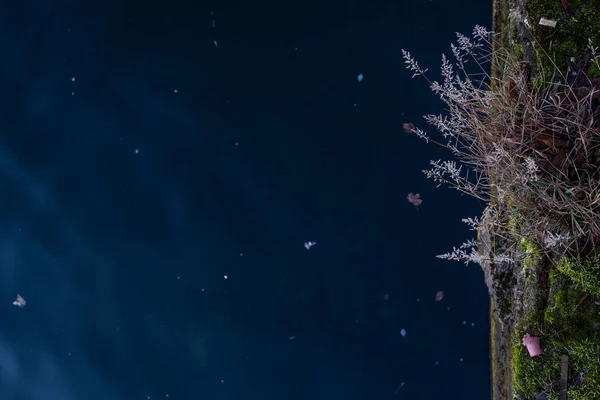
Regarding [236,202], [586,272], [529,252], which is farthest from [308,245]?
[586,272]

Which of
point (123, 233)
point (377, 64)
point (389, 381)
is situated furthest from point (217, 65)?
point (389, 381)

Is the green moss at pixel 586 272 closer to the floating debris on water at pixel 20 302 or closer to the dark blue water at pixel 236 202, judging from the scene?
the dark blue water at pixel 236 202

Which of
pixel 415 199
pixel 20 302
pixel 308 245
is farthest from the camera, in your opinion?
pixel 20 302

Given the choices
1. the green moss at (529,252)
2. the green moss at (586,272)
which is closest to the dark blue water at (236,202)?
the green moss at (529,252)

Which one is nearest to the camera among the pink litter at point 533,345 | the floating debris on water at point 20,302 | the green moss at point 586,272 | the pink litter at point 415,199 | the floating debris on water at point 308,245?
the green moss at point 586,272

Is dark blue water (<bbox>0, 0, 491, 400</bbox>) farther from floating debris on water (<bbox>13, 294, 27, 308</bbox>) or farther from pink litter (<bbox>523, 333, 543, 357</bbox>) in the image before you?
pink litter (<bbox>523, 333, 543, 357</bbox>)

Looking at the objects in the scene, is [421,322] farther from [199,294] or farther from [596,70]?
[596,70]

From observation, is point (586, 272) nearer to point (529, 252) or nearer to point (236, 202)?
point (529, 252)

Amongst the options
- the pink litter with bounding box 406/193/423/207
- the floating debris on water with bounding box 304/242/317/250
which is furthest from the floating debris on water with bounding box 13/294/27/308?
the pink litter with bounding box 406/193/423/207
